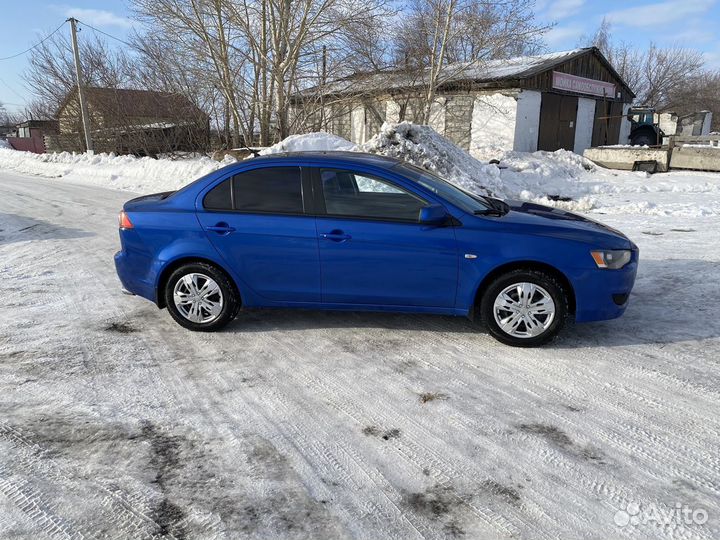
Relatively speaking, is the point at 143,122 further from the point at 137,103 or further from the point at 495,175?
the point at 495,175

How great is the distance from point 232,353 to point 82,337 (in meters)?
1.47

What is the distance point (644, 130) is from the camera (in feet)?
82.3

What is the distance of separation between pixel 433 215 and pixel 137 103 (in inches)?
1030

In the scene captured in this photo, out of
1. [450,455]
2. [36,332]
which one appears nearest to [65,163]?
[36,332]

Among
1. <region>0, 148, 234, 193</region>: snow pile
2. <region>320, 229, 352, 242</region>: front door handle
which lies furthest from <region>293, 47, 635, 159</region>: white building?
<region>320, 229, 352, 242</region>: front door handle

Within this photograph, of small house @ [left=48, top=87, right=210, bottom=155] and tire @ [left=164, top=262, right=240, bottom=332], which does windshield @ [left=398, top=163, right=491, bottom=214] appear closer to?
tire @ [left=164, top=262, right=240, bottom=332]

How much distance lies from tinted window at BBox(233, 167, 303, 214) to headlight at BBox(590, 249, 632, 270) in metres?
2.50

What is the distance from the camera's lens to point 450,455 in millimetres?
2875

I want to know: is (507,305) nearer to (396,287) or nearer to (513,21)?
(396,287)

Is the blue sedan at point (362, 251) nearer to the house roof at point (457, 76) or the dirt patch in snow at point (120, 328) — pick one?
the dirt patch in snow at point (120, 328)

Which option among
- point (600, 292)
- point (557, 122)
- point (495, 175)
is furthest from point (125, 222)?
point (557, 122)

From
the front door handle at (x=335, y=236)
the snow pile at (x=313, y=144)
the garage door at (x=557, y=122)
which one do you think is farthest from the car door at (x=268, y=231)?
the garage door at (x=557, y=122)

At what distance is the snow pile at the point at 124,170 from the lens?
15577 mm

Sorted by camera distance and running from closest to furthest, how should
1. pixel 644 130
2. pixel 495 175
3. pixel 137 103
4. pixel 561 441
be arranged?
1. pixel 561 441
2. pixel 495 175
3. pixel 644 130
4. pixel 137 103
